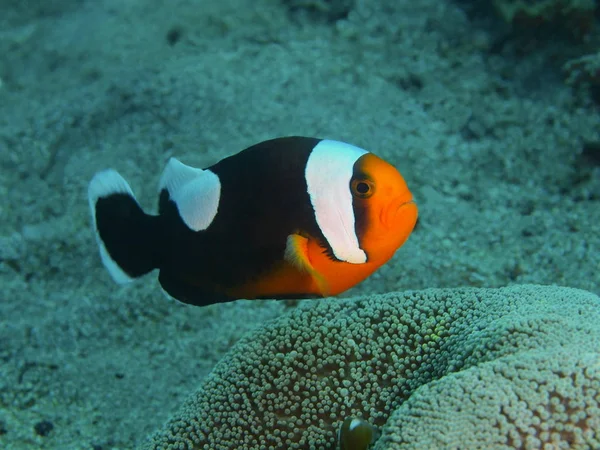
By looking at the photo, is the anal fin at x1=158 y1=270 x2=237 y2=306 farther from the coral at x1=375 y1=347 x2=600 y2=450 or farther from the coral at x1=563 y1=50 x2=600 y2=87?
the coral at x1=563 y1=50 x2=600 y2=87

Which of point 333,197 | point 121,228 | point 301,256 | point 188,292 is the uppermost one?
point 333,197

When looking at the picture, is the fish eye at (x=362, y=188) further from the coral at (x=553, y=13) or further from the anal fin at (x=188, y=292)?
the coral at (x=553, y=13)

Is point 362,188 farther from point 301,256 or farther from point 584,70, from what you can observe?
point 584,70

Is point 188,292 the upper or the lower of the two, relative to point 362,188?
lower

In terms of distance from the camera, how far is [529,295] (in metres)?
1.83

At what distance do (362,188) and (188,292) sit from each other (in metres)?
0.64

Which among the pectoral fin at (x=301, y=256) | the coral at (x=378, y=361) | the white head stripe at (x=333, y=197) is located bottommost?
the coral at (x=378, y=361)

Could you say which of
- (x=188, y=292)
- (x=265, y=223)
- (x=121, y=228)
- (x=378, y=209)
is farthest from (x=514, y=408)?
(x=121, y=228)

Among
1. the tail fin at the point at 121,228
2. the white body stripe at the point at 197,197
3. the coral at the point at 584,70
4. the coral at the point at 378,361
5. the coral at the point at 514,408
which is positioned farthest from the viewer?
the coral at the point at 584,70

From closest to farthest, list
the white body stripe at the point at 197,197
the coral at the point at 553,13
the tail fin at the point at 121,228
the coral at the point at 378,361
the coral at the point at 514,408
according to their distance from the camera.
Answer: the coral at the point at 514,408 < the coral at the point at 378,361 < the white body stripe at the point at 197,197 < the tail fin at the point at 121,228 < the coral at the point at 553,13

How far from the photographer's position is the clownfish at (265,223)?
1.46 metres

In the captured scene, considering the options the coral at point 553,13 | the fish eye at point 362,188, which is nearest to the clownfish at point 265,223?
the fish eye at point 362,188

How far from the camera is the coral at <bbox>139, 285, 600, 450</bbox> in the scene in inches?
55.9

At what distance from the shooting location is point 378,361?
6.09ft
